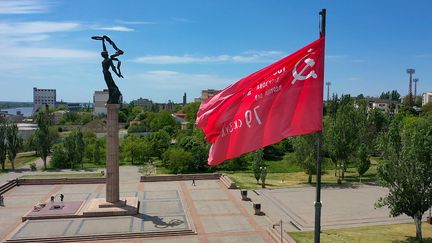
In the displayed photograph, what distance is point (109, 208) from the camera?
104ft

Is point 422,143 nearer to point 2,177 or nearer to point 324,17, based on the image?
point 324,17

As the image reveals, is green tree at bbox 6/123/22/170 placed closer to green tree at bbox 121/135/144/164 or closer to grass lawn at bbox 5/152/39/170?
grass lawn at bbox 5/152/39/170

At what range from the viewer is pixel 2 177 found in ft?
165

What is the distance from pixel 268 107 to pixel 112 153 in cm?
2313

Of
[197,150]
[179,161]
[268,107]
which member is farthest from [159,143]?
[268,107]

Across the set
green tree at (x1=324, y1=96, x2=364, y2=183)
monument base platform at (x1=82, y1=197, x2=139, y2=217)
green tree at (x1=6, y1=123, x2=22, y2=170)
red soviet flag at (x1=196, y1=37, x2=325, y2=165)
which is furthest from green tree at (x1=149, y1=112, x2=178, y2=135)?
red soviet flag at (x1=196, y1=37, x2=325, y2=165)

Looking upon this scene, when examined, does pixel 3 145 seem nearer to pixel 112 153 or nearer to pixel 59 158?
pixel 59 158

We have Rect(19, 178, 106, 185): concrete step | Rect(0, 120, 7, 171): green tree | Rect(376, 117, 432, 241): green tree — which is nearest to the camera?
Rect(376, 117, 432, 241): green tree

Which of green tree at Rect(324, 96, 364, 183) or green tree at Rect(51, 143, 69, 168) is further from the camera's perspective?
green tree at Rect(51, 143, 69, 168)

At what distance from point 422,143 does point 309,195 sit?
56.1 feet

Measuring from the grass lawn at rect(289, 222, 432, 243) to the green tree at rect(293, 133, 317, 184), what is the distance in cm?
1537

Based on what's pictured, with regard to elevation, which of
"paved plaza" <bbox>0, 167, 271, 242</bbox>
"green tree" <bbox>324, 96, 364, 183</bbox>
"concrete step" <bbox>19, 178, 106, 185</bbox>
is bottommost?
"paved plaza" <bbox>0, 167, 271, 242</bbox>

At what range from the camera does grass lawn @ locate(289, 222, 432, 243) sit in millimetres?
25328

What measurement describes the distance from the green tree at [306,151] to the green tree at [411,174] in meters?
19.3
